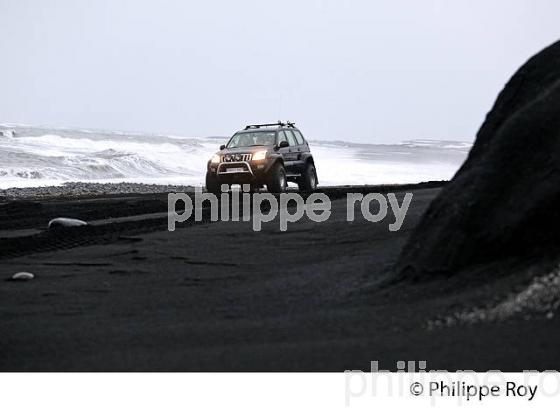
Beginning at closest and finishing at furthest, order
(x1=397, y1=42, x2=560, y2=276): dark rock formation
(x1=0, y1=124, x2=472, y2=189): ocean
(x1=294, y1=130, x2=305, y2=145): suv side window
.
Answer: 1. (x1=397, y1=42, x2=560, y2=276): dark rock formation
2. (x1=294, y1=130, x2=305, y2=145): suv side window
3. (x1=0, y1=124, x2=472, y2=189): ocean

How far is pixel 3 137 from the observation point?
5262cm

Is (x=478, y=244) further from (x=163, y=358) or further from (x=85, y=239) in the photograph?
(x=85, y=239)

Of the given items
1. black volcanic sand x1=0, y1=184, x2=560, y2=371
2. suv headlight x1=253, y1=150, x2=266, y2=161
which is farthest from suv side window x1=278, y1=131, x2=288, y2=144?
black volcanic sand x1=0, y1=184, x2=560, y2=371

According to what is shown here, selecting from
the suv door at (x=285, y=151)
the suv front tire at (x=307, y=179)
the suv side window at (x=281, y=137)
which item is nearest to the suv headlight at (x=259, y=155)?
the suv door at (x=285, y=151)

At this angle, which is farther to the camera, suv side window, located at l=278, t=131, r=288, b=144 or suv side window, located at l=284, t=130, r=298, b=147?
suv side window, located at l=284, t=130, r=298, b=147

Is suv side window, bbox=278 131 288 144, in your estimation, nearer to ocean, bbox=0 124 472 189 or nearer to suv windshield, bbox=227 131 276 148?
suv windshield, bbox=227 131 276 148

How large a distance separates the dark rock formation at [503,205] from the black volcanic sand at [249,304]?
185 mm

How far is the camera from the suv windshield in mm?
20719

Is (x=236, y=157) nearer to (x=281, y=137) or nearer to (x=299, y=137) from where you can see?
(x=281, y=137)

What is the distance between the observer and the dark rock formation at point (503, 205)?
5.68 meters

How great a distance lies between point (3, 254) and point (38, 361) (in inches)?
219

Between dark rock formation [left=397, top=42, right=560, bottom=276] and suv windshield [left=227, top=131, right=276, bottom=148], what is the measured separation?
13.7 meters
